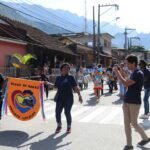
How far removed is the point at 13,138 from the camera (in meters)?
8.52

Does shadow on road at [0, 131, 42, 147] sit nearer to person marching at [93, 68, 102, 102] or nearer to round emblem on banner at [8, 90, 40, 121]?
round emblem on banner at [8, 90, 40, 121]

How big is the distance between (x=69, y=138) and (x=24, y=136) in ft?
3.52

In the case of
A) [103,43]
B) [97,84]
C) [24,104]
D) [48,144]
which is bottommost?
[48,144]

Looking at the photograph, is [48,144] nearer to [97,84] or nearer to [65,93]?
[65,93]

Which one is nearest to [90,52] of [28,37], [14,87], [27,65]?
[28,37]

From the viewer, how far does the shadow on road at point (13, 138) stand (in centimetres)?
799

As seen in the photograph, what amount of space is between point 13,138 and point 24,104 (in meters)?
1.39

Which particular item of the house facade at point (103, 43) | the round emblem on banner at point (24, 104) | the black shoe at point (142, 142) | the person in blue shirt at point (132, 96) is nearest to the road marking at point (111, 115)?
the round emblem on banner at point (24, 104)

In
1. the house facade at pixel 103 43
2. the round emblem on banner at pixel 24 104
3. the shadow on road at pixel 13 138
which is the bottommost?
the shadow on road at pixel 13 138

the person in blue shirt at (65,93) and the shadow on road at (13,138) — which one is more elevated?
the person in blue shirt at (65,93)

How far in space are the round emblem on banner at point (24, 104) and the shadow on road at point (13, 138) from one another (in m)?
0.63

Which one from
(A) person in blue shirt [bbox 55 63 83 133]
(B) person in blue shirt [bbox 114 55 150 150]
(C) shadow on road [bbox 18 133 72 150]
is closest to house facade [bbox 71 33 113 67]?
(A) person in blue shirt [bbox 55 63 83 133]

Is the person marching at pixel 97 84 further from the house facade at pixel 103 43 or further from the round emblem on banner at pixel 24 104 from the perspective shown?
the house facade at pixel 103 43

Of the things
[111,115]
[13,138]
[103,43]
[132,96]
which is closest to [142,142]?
[132,96]
